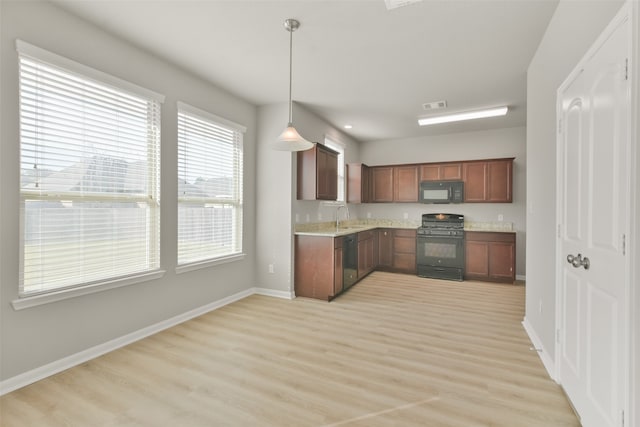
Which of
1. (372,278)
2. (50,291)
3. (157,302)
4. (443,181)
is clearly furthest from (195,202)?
(443,181)

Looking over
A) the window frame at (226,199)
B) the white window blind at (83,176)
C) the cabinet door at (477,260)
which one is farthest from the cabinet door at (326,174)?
the cabinet door at (477,260)

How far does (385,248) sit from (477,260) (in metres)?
1.67

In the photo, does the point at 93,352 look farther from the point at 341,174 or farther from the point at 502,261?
the point at 502,261

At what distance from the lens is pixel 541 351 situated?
2590 mm

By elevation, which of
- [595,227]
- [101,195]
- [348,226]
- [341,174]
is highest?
[341,174]

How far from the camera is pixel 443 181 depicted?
233 inches

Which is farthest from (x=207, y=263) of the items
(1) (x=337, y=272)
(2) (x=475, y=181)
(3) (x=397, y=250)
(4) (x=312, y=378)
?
(2) (x=475, y=181)

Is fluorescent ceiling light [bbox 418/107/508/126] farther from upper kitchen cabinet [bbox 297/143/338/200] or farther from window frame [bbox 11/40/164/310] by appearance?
window frame [bbox 11/40/164/310]

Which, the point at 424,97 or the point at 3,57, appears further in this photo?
the point at 424,97

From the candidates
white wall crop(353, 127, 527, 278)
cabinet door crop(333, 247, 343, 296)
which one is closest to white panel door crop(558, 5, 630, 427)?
cabinet door crop(333, 247, 343, 296)

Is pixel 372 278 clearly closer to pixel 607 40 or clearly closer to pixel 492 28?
pixel 492 28

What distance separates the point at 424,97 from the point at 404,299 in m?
2.82

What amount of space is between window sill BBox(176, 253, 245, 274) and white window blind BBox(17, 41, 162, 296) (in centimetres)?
32

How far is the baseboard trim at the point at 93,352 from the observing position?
213 cm
